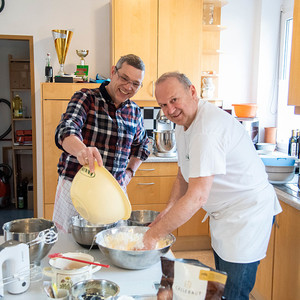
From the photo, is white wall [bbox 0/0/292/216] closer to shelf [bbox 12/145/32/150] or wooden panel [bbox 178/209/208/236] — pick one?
wooden panel [bbox 178/209/208/236]

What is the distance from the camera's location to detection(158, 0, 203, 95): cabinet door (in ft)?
11.4

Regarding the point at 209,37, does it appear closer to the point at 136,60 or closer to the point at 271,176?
the point at 271,176

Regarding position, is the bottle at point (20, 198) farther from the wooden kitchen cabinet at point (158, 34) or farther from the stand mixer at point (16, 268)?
the stand mixer at point (16, 268)

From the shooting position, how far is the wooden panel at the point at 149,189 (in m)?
3.44

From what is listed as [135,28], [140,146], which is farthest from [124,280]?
[135,28]

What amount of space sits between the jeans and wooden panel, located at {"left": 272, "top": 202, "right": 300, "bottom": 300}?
602mm

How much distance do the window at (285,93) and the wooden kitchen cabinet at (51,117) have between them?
1895 millimetres

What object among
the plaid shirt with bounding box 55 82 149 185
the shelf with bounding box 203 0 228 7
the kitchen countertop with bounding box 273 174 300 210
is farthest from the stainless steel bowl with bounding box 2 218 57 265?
the shelf with bounding box 203 0 228 7

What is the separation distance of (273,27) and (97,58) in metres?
1.79

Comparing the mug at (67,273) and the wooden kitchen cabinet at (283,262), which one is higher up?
the mug at (67,273)

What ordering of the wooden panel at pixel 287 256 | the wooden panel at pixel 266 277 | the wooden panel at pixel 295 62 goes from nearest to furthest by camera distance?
the wooden panel at pixel 287 256 < the wooden panel at pixel 295 62 < the wooden panel at pixel 266 277

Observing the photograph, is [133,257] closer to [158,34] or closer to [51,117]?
[51,117]

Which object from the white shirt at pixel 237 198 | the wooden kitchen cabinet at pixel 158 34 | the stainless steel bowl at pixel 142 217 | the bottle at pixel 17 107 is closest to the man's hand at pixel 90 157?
the white shirt at pixel 237 198

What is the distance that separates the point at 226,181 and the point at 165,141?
1.94m
